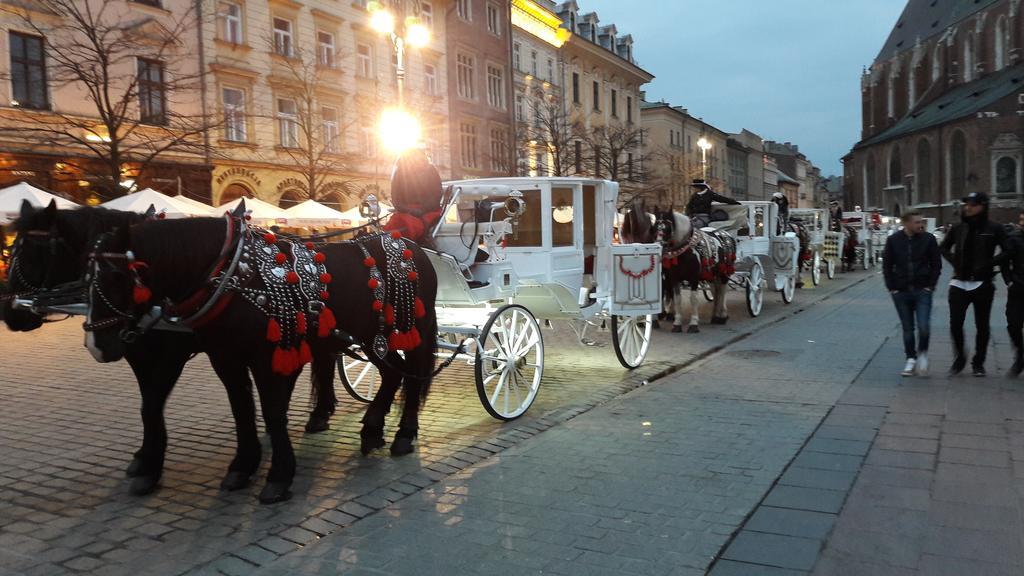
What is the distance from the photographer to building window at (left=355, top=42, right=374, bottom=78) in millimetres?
26922

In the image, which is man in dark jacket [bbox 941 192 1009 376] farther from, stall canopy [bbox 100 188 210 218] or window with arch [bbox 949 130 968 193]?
window with arch [bbox 949 130 968 193]

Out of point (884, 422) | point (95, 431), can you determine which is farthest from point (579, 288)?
point (95, 431)

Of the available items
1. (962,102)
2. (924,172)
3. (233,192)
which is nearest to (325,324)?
(233,192)

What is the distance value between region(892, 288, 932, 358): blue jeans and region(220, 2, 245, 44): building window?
2046 centimetres

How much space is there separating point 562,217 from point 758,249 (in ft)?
26.2

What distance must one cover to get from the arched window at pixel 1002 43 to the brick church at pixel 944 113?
0.08m

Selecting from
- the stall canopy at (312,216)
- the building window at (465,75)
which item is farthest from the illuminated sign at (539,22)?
the stall canopy at (312,216)

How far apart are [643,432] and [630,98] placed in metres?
47.0

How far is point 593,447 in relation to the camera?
215 inches

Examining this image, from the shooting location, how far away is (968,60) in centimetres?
6631

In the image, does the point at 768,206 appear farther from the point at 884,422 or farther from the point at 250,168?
the point at 250,168

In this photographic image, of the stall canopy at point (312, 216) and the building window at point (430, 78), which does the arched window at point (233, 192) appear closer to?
the stall canopy at point (312, 216)

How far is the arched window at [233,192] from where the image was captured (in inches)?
861

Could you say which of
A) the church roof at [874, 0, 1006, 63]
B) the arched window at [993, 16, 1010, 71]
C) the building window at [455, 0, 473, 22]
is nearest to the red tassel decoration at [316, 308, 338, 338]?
the building window at [455, 0, 473, 22]
